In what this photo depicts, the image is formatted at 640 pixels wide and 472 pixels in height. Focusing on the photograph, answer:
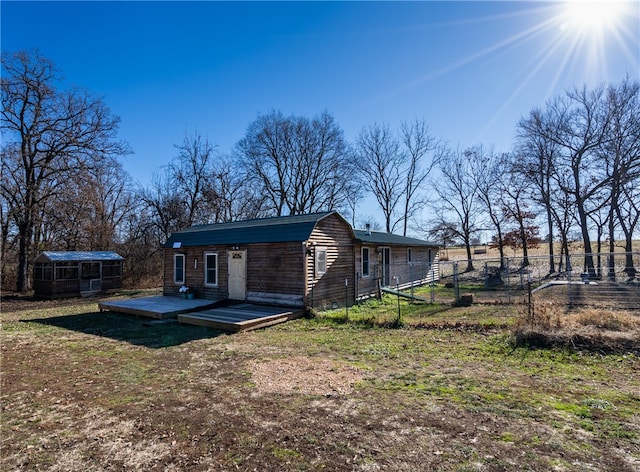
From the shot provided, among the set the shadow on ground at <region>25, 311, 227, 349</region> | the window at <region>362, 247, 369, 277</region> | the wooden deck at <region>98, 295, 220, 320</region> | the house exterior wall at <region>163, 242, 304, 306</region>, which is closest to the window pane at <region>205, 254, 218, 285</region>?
the house exterior wall at <region>163, 242, 304, 306</region>

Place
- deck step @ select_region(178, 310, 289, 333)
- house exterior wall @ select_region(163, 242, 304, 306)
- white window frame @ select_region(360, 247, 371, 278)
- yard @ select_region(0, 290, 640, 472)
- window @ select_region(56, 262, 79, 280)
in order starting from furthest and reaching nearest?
window @ select_region(56, 262, 79, 280)
white window frame @ select_region(360, 247, 371, 278)
house exterior wall @ select_region(163, 242, 304, 306)
deck step @ select_region(178, 310, 289, 333)
yard @ select_region(0, 290, 640, 472)

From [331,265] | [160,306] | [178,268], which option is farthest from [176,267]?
[331,265]

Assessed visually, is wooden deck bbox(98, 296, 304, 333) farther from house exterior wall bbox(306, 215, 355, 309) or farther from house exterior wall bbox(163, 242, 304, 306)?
house exterior wall bbox(306, 215, 355, 309)

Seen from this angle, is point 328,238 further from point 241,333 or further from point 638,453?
point 638,453

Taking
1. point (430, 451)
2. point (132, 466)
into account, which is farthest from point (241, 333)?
point (430, 451)

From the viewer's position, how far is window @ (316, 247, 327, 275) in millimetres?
12562

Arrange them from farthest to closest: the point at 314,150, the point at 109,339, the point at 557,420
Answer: the point at 314,150 → the point at 109,339 → the point at 557,420

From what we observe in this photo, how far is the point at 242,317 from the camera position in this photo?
10.4m

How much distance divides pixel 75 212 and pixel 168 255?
33.4 ft

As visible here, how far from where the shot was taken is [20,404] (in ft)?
15.5

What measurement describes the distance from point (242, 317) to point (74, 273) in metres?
12.6

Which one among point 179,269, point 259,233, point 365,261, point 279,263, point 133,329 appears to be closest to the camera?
point 133,329

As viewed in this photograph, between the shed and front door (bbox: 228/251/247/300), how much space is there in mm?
9578

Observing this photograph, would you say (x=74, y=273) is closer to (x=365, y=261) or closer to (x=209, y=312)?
(x=209, y=312)
